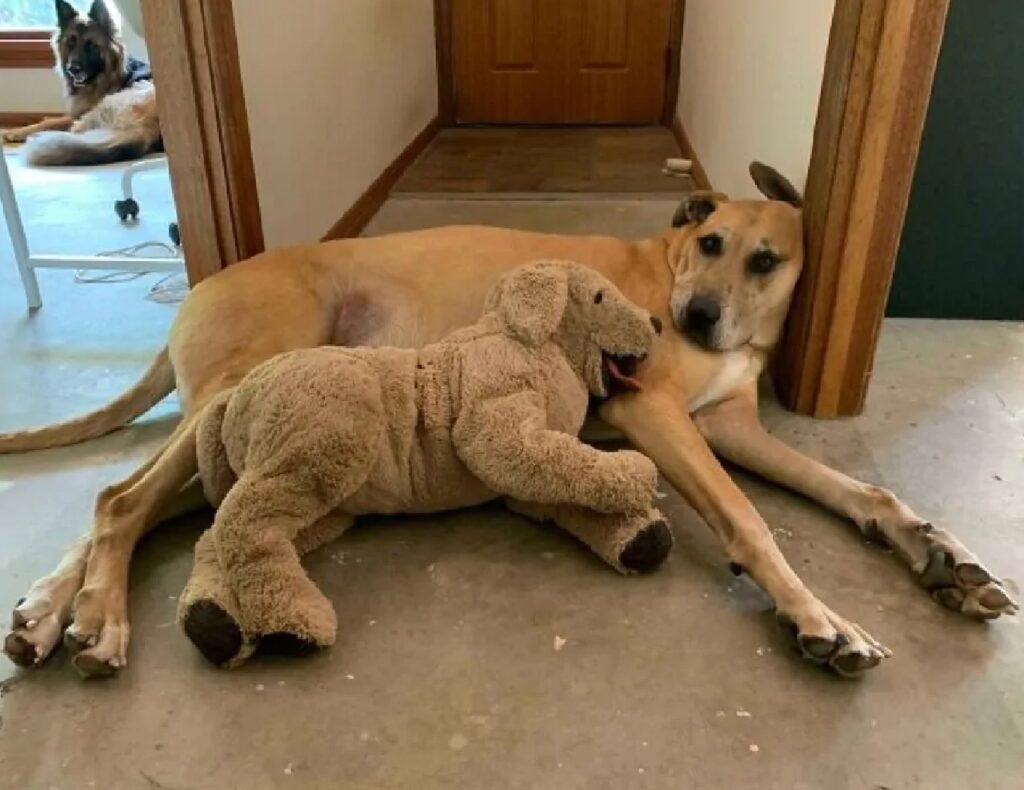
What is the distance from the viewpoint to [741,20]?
326cm

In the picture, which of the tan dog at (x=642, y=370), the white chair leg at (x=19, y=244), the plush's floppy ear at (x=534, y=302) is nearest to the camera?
the tan dog at (x=642, y=370)

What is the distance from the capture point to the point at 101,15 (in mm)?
5215

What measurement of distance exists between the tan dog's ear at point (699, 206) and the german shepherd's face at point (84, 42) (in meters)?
4.30

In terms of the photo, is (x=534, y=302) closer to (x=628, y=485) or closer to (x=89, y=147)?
(x=628, y=485)

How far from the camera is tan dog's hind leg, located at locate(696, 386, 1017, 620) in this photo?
153cm

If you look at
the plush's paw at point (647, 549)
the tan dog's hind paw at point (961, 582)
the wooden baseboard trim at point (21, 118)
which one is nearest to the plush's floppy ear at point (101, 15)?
Result: the wooden baseboard trim at point (21, 118)

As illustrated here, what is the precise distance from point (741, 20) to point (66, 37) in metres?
3.83

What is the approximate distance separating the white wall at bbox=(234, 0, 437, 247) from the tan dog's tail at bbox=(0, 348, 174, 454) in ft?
1.95

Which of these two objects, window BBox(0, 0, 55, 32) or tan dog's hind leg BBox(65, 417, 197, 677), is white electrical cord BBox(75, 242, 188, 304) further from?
window BBox(0, 0, 55, 32)

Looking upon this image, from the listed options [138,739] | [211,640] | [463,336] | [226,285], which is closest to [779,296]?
[463,336]

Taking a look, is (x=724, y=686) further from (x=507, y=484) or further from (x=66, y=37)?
(x=66, y=37)

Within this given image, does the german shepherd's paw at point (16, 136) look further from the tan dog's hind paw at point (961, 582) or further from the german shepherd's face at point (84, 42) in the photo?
the tan dog's hind paw at point (961, 582)

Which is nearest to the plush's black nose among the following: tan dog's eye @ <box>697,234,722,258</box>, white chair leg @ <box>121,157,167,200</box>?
tan dog's eye @ <box>697,234,722,258</box>

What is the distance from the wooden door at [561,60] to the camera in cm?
506
